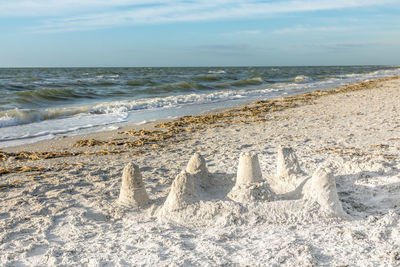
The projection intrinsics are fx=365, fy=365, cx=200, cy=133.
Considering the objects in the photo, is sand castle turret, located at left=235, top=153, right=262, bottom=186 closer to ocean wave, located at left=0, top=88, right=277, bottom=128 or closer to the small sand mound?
the small sand mound

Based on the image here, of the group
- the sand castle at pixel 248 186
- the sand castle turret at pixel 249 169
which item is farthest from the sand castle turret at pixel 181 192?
the sand castle turret at pixel 249 169

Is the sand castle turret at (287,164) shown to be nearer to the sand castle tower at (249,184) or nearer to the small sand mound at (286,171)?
the small sand mound at (286,171)

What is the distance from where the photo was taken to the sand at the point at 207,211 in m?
2.72

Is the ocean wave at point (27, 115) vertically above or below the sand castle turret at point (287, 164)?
below

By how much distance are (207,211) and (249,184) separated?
48cm

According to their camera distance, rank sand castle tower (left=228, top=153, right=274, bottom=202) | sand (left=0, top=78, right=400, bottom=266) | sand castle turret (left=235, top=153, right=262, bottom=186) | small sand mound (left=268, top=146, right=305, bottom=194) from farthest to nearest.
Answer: small sand mound (left=268, top=146, right=305, bottom=194) → sand castle turret (left=235, top=153, right=262, bottom=186) → sand castle tower (left=228, top=153, right=274, bottom=202) → sand (left=0, top=78, right=400, bottom=266)

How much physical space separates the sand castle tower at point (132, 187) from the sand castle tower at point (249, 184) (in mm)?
906

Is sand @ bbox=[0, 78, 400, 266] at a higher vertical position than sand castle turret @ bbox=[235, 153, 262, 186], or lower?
lower

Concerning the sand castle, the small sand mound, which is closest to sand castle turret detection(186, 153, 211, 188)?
the sand castle

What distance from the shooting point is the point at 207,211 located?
10.7ft

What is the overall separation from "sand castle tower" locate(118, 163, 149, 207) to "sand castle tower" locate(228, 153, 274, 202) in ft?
2.97

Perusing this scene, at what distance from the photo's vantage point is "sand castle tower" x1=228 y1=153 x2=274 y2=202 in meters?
3.34

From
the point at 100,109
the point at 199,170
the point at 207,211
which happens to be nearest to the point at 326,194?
the point at 207,211

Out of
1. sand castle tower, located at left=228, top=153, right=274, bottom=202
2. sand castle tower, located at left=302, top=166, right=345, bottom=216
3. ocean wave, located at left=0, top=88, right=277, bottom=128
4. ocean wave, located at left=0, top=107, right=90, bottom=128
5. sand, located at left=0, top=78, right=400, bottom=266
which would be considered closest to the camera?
sand, located at left=0, top=78, right=400, bottom=266
